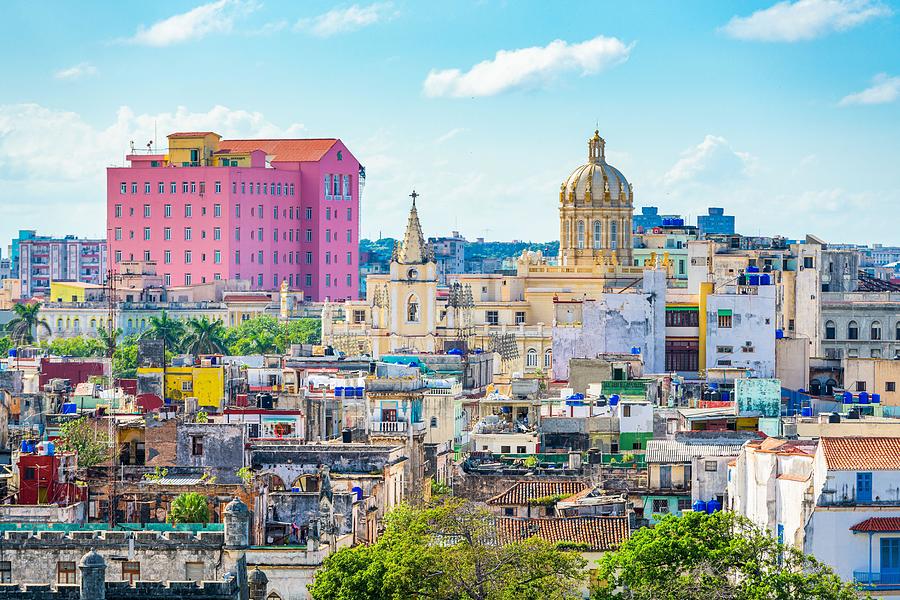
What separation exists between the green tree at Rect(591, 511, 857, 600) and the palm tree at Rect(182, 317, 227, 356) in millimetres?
92522

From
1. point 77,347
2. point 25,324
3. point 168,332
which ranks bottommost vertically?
point 77,347

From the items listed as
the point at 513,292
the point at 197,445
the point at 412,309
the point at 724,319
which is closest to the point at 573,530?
the point at 197,445

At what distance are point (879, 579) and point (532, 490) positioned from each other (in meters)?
22.5

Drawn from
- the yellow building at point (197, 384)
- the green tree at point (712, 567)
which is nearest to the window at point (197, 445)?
the green tree at point (712, 567)

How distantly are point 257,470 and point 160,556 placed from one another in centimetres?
1717

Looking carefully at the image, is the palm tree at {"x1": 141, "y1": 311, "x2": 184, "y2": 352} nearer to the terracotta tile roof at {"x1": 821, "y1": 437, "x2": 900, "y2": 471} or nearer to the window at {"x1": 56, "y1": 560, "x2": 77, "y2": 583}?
the window at {"x1": 56, "y1": 560, "x2": 77, "y2": 583}

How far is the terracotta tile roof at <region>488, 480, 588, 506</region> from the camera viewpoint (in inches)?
3073

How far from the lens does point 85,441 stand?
83.6 m

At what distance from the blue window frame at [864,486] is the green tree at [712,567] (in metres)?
2.00

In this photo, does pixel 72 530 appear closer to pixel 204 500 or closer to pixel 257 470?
pixel 204 500

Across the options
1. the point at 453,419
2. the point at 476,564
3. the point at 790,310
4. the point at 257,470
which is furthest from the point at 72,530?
the point at 790,310

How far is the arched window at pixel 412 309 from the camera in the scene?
157625 mm

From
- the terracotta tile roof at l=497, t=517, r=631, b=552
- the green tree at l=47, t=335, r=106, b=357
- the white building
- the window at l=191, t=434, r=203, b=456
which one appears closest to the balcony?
the white building

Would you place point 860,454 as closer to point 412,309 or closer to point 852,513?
point 852,513
